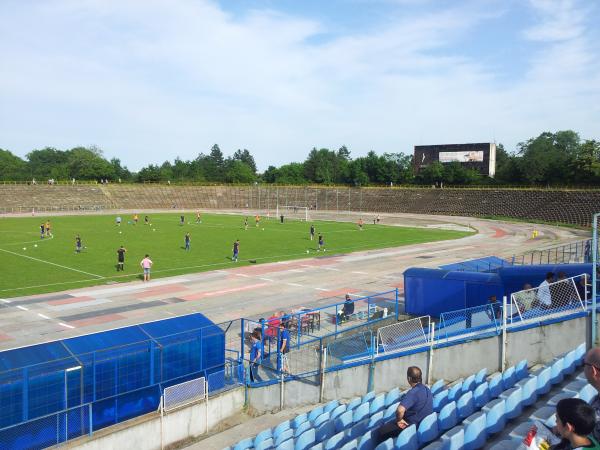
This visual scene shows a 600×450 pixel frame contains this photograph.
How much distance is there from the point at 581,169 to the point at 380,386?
8498 cm

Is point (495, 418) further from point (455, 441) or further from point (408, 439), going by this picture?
point (408, 439)

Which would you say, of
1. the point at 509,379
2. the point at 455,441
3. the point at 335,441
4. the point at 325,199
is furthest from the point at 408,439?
the point at 325,199

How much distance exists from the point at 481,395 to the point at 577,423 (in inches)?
222

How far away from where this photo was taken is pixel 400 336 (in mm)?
13156

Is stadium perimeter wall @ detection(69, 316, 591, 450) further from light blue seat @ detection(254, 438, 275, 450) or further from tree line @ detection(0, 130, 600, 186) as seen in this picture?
tree line @ detection(0, 130, 600, 186)

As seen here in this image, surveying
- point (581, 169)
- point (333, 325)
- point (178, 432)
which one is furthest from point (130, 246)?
point (581, 169)

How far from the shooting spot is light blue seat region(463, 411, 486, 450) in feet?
24.7

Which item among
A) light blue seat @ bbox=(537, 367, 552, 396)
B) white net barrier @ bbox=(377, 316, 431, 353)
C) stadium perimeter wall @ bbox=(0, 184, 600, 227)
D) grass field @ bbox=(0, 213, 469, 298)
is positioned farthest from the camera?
stadium perimeter wall @ bbox=(0, 184, 600, 227)

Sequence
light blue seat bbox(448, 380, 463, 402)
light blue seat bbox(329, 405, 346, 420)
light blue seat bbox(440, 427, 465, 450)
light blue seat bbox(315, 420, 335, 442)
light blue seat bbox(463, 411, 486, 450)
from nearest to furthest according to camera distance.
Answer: light blue seat bbox(440, 427, 465, 450) → light blue seat bbox(463, 411, 486, 450) → light blue seat bbox(315, 420, 335, 442) → light blue seat bbox(448, 380, 463, 402) → light blue seat bbox(329, 405, 346, 420)

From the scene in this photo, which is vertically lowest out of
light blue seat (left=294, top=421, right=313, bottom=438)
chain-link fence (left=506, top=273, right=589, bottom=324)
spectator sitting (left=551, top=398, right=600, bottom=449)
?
light blue seat (left=294, top=421, right=313, bottom=438)

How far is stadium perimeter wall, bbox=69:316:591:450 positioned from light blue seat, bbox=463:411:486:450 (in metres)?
4.78

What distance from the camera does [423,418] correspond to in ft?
26.4

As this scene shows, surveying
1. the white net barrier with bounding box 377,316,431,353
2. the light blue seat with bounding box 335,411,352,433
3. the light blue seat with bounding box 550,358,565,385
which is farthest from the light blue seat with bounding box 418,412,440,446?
the white net barrier with bounding box 377,316,431,353

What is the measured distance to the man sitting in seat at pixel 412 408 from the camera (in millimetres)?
7934
